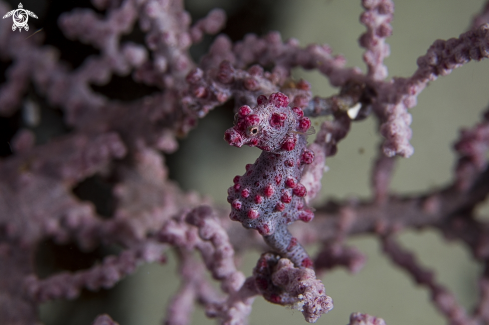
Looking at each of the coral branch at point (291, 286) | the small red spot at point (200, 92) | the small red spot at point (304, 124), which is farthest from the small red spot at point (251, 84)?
the coral branch at point (291, 286)

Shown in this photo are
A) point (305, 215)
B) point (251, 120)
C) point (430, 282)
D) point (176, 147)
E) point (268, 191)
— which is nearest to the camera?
point (251, 120)

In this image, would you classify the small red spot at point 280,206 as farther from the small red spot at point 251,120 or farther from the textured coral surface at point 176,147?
the small red spot at point 251,120

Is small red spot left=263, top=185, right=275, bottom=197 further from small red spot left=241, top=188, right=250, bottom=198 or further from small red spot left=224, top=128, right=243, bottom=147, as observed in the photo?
small red spot left=224, top=128, right=243, bottom=147

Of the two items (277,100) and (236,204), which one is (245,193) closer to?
(236,204)

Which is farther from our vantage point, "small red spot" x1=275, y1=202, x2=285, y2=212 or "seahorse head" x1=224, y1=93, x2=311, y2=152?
"small red spot" x1=275, y1=202, x2=285, y2=212

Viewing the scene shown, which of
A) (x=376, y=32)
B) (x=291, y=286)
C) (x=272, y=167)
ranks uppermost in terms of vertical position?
(x=376, y=32)

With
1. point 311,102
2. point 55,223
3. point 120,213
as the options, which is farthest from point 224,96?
point 55,223
